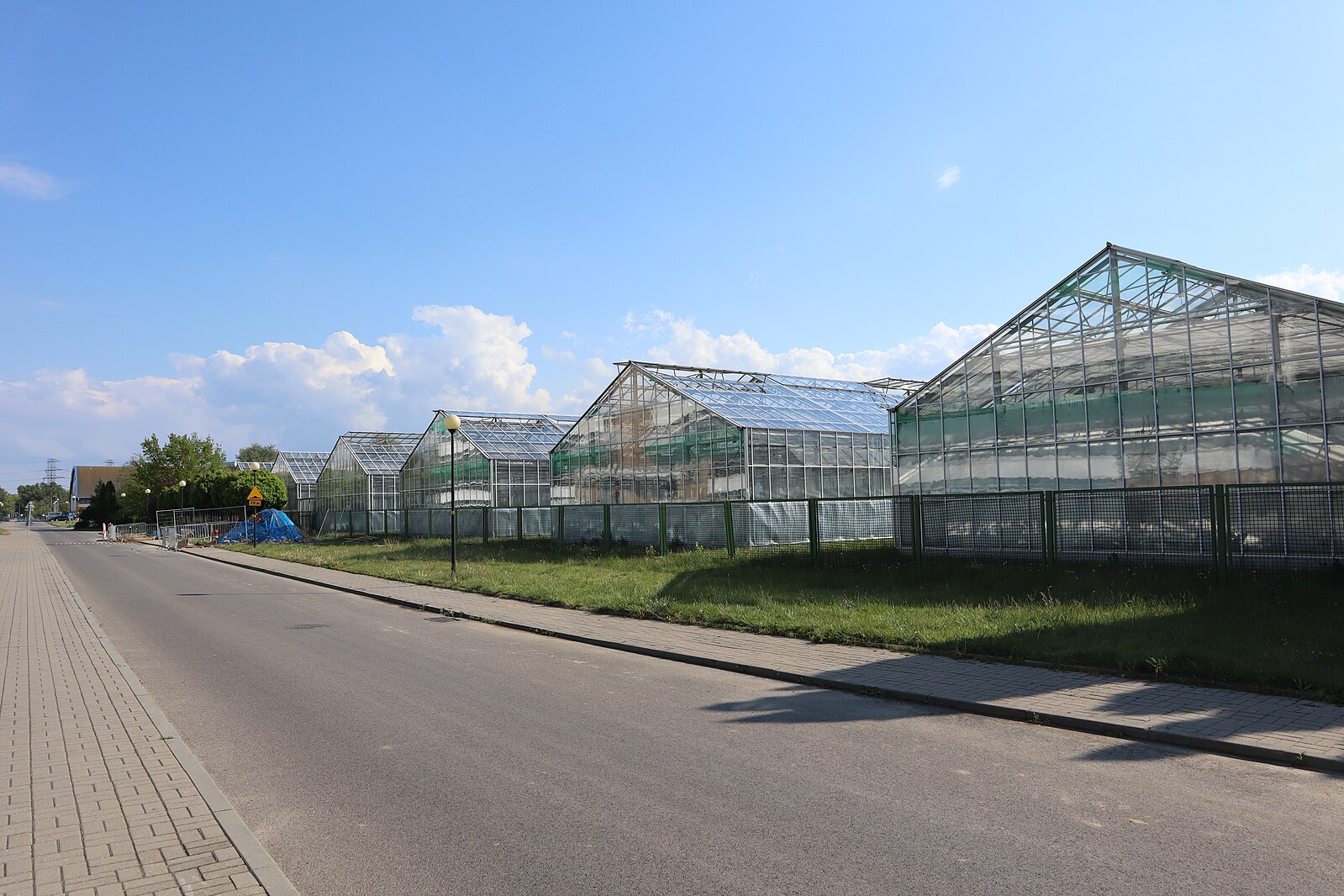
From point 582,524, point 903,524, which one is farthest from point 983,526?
point 582,524

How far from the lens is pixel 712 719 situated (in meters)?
8.02

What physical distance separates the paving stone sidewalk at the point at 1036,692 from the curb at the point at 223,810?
5.62 meters

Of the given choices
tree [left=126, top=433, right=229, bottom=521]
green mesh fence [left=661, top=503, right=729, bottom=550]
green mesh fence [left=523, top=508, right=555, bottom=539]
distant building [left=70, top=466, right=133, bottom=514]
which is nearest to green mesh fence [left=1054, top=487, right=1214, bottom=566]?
green mesh fence [left=661, top=503, right=729, bottom=550]

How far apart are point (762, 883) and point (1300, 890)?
8.47 ft

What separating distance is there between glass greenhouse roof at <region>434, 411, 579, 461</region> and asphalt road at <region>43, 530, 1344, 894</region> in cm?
3336

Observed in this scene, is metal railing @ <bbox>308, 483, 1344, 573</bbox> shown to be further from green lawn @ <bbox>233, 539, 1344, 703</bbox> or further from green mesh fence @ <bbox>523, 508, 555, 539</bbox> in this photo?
green mesh fence @ <bbox>523, 508, 555, 539</bbox>

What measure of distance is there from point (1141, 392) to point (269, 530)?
47868 mm

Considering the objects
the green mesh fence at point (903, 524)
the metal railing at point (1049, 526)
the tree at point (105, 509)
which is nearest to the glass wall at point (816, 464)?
the metal railing at point (1049, 526)

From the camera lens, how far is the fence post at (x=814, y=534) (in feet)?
62.1

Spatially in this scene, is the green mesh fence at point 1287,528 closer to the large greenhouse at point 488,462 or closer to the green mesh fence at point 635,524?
the green mesh fence at point 635,524

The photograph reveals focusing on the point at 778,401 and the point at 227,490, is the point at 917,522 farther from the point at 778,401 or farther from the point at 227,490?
the point at 227,490

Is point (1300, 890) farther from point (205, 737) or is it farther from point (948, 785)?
point (205, 737)

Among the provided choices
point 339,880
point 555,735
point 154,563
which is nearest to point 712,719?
point 555,735

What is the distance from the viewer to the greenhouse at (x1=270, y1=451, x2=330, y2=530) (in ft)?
207
